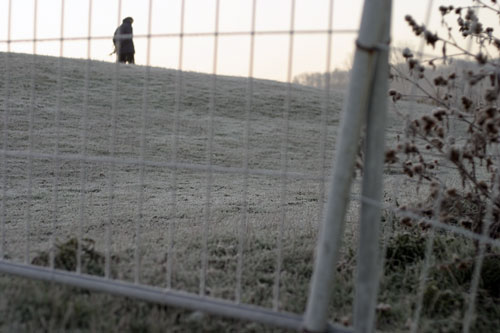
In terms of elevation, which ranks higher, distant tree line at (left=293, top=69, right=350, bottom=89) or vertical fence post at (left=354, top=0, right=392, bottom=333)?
distant tree line at (left=293, top=69, right=350, bottom=89)

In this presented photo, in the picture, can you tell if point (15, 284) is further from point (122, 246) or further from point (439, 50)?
point (439, 50)

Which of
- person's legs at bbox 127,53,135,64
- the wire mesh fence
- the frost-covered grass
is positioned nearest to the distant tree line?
the wire mesh fence

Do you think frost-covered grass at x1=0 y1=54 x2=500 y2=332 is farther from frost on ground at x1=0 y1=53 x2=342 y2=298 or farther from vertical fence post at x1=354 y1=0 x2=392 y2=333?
vertical fence post at x1=354 y1=0 x2=392 y2=333

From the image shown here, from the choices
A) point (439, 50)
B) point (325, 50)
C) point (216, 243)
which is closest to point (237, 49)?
point (325, 50)

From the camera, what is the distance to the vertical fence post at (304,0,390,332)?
1844mm

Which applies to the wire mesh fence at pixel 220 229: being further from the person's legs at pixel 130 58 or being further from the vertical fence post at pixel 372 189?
the person's legs at pixel 130 58

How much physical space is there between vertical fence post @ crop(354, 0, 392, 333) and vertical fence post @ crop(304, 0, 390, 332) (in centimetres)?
3

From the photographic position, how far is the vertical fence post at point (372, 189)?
6.13 ft

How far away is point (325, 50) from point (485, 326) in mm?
1366

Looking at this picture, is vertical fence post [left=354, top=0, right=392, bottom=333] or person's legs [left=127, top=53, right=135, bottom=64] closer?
vertical fence post [left=354, top=0, right=392, bottom=333]

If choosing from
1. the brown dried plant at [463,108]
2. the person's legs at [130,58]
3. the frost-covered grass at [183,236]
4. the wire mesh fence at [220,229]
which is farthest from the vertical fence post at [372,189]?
the person's legs at [130,58]

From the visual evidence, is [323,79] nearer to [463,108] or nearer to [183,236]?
[463,108]

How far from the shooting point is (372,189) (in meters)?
1.89

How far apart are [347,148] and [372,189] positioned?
17cm
